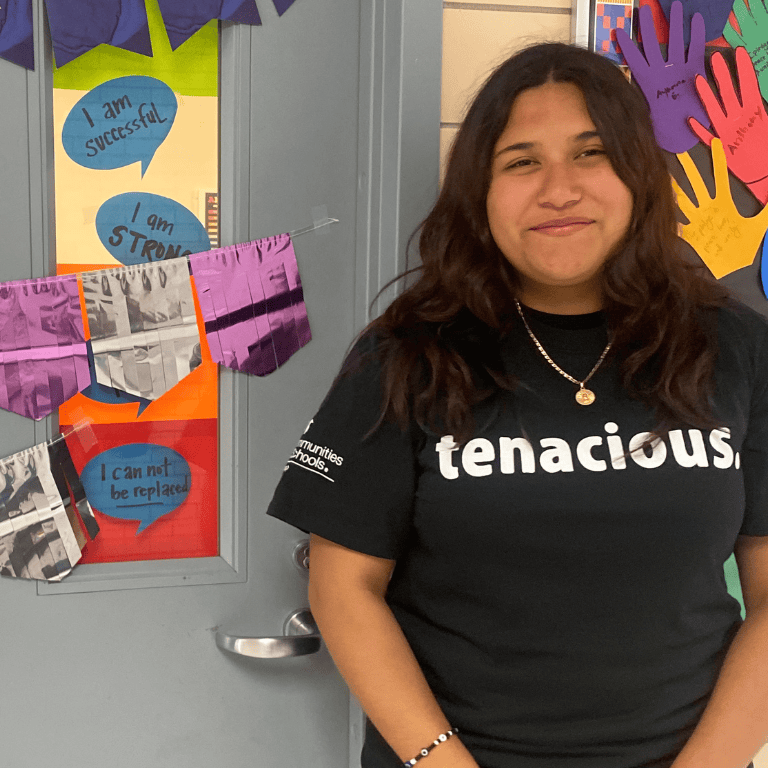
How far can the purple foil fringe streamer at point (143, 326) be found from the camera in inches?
43.7

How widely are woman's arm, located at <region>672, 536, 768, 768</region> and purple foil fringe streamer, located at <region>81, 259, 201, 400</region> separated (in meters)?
0.83

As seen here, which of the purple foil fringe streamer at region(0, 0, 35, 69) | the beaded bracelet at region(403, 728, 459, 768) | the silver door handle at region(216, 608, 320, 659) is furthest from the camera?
the silver door handle at region(216, 608, 320, 659)

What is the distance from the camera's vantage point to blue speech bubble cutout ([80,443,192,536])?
114cm

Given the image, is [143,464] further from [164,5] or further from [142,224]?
[164,5]

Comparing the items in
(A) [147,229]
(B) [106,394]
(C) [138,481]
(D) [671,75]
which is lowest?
(C) [138,481]

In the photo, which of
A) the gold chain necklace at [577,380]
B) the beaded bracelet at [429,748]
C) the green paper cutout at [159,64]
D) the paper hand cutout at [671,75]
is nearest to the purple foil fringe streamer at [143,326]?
the green paper cutout at [159,64]

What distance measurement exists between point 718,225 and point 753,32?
0.31 meters

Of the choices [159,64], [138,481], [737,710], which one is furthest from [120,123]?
[737,710]

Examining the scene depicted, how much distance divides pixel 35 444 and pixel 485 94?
2.63 ft

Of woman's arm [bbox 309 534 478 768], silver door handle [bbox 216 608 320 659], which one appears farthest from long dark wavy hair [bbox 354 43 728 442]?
silver door handle [bbox 216 608 320 659]

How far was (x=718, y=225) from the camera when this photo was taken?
1244mm

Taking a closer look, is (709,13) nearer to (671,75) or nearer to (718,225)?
Result: (671,75)

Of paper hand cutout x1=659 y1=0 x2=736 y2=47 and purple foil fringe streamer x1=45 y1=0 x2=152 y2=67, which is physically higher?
paper hand cutout x1=659 y1=0 x2=736 y2=47

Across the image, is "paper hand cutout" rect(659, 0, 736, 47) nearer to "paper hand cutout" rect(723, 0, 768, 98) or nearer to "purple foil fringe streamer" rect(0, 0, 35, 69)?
"paper hand cutout" rect(723, 0, 768, 98)
